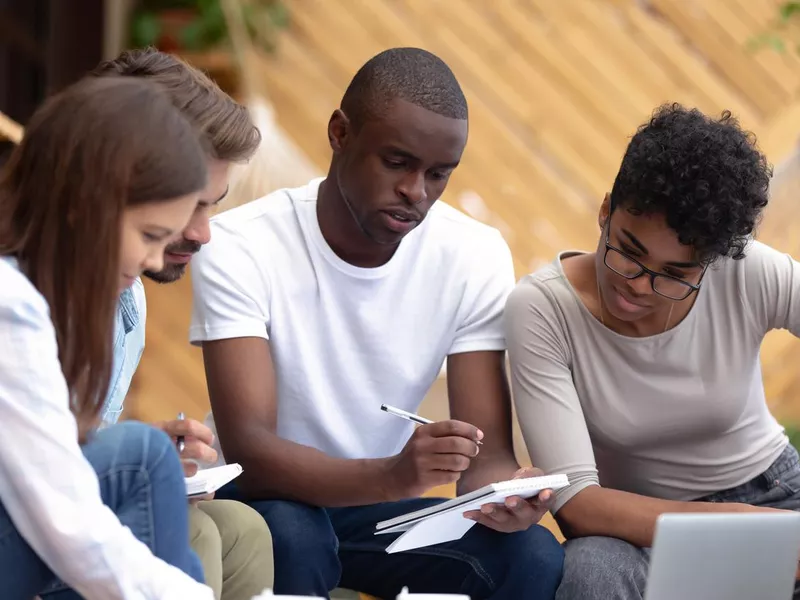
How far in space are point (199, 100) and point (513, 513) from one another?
770mm

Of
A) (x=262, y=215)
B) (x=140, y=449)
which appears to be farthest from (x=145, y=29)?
(x=140, y=449)

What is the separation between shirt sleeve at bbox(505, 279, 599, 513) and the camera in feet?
6.15

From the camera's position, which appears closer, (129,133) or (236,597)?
(129,133)

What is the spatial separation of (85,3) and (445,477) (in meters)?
3.06

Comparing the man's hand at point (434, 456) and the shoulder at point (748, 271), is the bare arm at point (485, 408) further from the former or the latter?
the shoulder at point (748, 271)

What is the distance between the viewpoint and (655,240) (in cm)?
182

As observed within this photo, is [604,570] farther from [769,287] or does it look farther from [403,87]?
[403,87]

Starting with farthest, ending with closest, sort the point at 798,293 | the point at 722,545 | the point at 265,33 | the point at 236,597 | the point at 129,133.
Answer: the point at 265,33 → the point at 798,293 → the point at 236,597 → the point at 722,545 → the point at 129,133

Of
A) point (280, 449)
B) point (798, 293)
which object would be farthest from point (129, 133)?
point (798, 293)

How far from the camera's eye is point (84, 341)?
54.0 inches

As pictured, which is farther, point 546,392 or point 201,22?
point 201,22

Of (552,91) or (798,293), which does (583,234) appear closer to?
(552,91)

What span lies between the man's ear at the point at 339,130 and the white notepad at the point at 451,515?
65cm

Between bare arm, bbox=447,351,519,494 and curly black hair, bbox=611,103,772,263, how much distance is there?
14.7 inches
